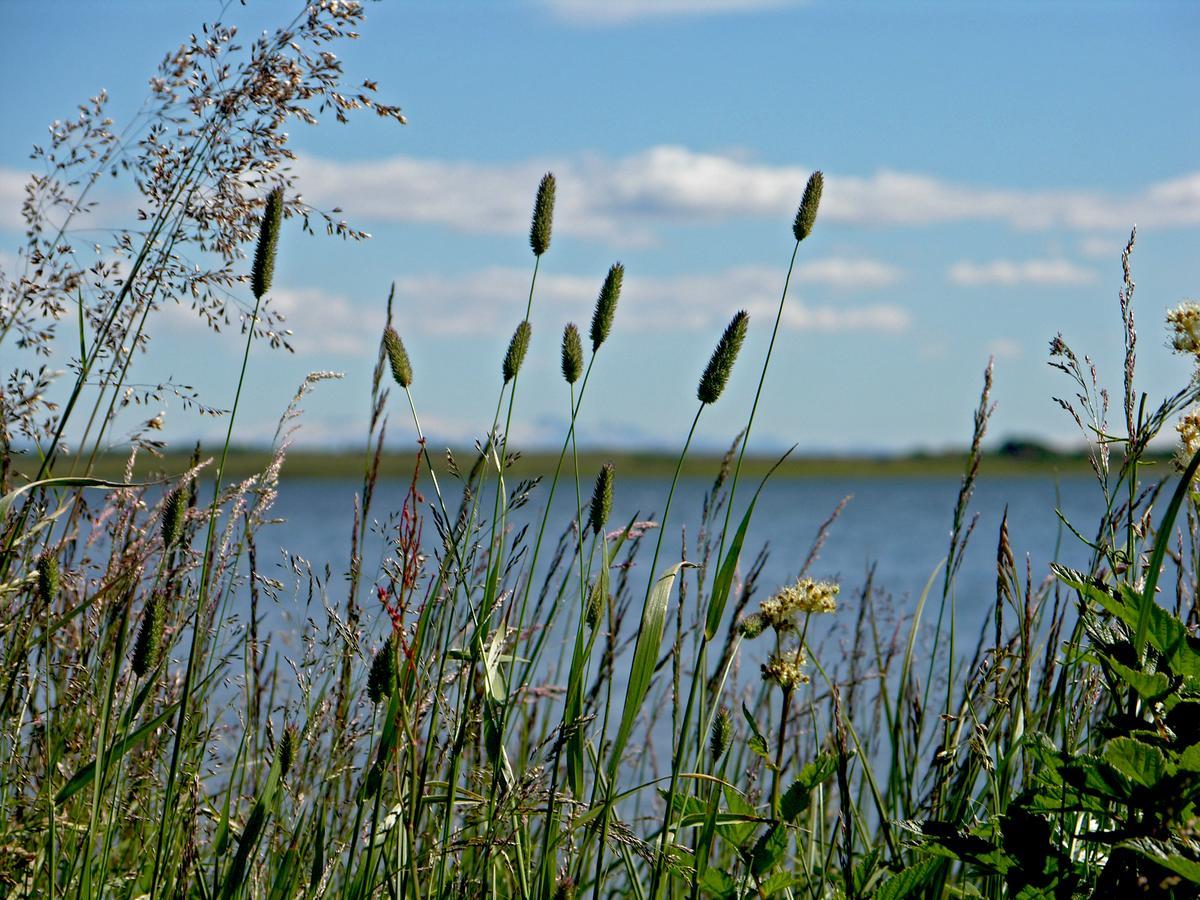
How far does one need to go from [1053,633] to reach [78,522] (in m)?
2.07

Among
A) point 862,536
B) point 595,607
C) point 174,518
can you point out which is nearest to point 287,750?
point 174,518

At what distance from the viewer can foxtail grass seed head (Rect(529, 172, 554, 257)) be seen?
6.05ft

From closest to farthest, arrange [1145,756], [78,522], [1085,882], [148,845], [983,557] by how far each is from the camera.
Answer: [1145,756]
[1085,882]
[148,845]
[78,522]
[983,557]

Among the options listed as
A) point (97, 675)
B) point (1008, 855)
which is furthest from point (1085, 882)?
point (97, 675)

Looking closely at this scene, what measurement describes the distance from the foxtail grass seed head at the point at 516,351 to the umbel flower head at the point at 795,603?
0.63m

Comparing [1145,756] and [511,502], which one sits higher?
[511,502]

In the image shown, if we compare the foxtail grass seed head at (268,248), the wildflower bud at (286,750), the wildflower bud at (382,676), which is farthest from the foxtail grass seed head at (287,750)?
the foxtail grass seed head at (268,248)

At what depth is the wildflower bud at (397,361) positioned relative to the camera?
1761 mm

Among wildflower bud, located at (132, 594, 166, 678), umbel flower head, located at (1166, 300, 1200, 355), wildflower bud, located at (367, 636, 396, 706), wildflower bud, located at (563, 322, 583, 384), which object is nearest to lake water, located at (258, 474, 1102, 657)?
wildflower bud, located at (132, 594, 166, 678)

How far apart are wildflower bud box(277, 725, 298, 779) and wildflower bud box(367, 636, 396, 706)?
0.65 ft

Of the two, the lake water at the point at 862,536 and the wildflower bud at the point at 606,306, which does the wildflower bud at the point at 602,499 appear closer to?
the wildflower bud at the point at 606,306

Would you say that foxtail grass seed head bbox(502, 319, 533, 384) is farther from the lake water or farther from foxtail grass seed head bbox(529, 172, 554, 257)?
the lake water

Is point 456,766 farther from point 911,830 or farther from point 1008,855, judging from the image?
point 1008,855

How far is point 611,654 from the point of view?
7.30ft
